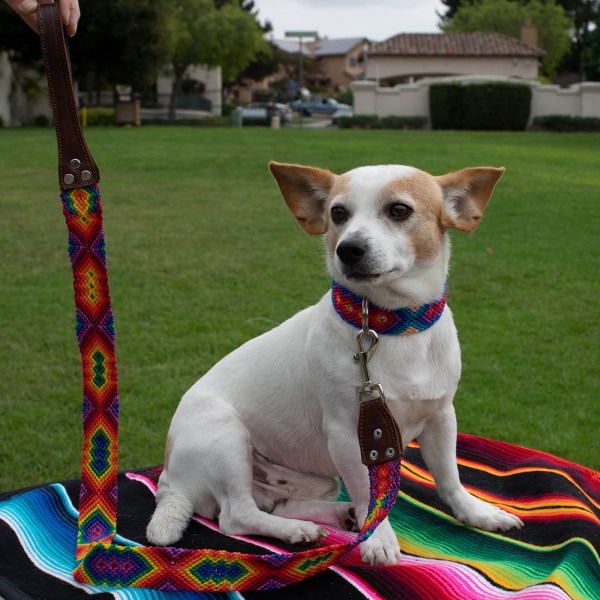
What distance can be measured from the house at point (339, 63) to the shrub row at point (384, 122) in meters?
69.7

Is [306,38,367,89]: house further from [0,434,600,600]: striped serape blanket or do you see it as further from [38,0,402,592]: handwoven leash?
[38,0,402,592]: handwoven leash

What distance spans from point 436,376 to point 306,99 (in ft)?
253

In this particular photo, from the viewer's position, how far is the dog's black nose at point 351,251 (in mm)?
2691

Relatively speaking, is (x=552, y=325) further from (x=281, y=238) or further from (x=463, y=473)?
(x=281, y=238)

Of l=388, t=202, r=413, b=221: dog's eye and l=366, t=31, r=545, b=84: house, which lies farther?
l=366, t=31, r=545, b=84: house

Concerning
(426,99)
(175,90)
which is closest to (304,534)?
(426,99)

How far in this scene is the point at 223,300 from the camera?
7.98m

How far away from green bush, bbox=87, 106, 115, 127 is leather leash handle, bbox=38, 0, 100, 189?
35.1 meters

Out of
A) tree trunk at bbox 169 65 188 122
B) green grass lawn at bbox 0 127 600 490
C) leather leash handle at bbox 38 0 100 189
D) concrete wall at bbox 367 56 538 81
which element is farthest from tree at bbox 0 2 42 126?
leather leash handle at bbox 38 0 100 189

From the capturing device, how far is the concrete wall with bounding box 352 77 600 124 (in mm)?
37875

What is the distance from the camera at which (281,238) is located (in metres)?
10.9

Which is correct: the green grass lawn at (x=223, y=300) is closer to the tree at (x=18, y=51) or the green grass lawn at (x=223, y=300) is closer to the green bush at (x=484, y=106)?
the tree at (x=18, y=51)

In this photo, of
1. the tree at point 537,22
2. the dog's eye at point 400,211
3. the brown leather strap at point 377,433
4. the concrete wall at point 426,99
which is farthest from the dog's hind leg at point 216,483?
the tree at point 537,22

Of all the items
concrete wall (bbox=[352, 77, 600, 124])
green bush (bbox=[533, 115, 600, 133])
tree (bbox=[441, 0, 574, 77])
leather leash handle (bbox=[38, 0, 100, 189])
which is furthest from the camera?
tree (bbox=[441, 0, 574, 77])
